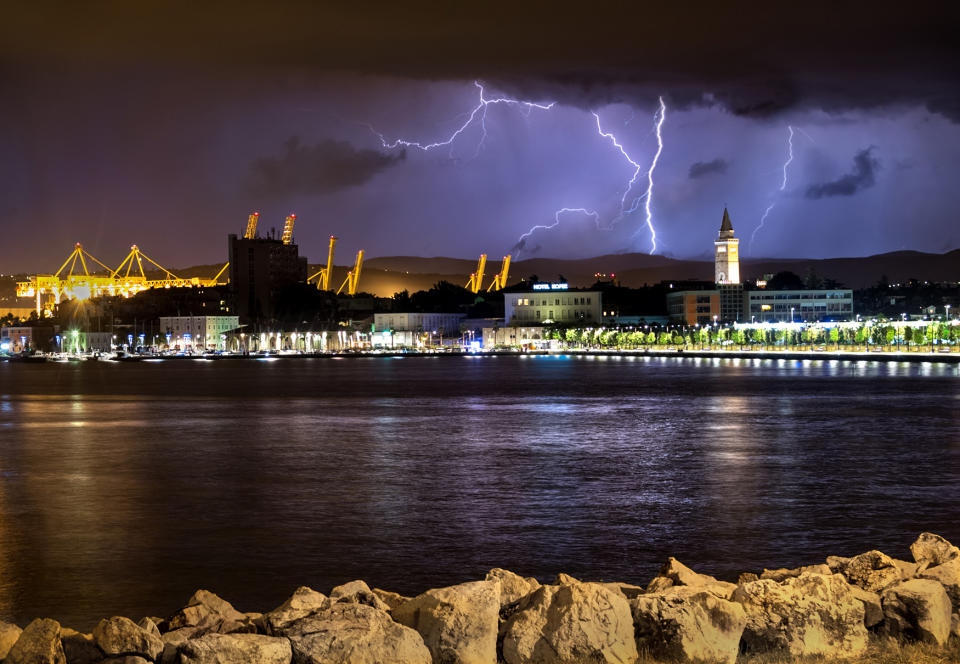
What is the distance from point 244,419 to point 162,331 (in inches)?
6033

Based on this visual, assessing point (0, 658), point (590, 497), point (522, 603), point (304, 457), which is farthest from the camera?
point (304, 457)

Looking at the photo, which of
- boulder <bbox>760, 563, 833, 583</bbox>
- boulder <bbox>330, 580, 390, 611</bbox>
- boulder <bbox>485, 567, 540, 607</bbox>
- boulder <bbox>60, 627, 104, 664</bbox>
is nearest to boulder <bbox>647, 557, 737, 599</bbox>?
boulder <bbox>760, 563, 833, 583</bbox>

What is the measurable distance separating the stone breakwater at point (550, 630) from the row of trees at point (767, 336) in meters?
104

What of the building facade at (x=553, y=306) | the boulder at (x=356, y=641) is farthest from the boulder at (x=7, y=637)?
the building facade at (x=553, y=306)

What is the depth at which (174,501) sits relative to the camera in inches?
706

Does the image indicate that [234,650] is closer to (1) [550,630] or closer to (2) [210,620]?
(2) [210,620]

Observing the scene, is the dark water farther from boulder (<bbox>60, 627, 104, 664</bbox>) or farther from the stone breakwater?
the stone breakwater

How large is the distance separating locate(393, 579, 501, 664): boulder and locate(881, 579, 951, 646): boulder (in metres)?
2.75

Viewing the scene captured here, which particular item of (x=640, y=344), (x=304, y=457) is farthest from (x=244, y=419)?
(x=640, y=344)

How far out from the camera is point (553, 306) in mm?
167250

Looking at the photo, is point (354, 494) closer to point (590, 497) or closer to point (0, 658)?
point (590, 497)

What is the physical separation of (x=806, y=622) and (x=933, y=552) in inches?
92.5

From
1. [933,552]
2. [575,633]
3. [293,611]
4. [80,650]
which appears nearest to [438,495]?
[933,552]

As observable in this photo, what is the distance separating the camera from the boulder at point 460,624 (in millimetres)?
7629
